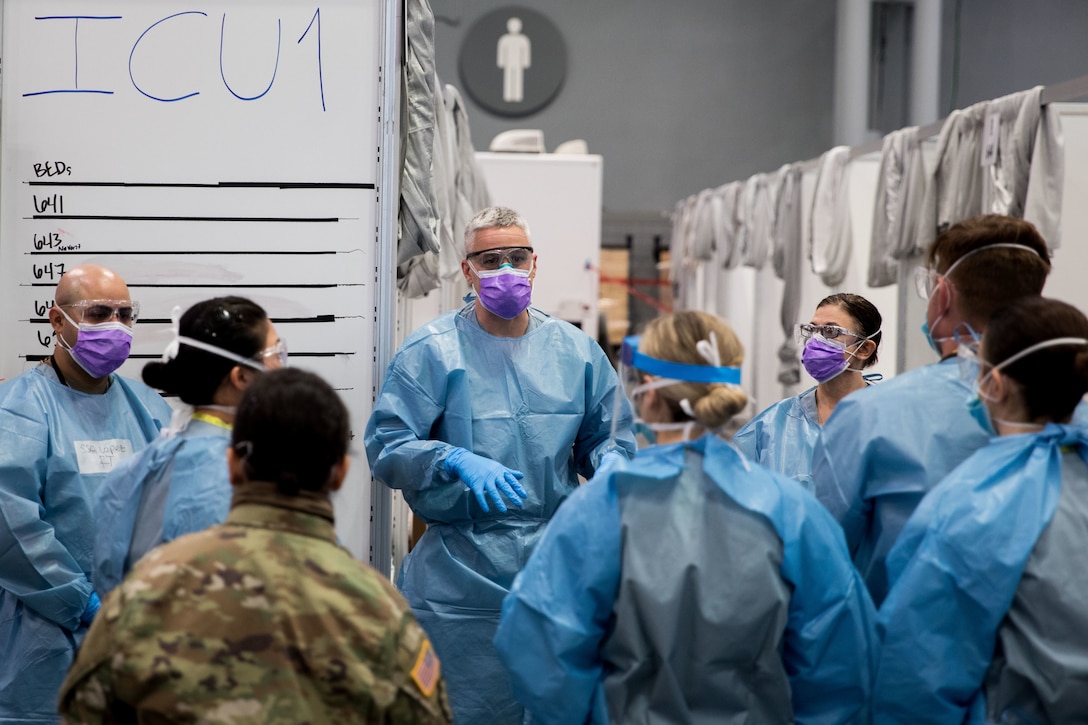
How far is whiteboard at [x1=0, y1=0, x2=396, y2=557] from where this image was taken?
299cm

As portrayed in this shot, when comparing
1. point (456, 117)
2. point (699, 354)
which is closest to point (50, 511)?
point (699, 354)

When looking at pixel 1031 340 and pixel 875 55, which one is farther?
pixel 875 55

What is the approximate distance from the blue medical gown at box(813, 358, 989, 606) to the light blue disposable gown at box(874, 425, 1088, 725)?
224mm

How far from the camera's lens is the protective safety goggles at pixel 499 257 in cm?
295

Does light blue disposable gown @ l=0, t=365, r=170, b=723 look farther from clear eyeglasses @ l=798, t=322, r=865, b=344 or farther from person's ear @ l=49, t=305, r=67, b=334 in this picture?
clear eyeglasses @ l=798, t=322, r=865, b=344

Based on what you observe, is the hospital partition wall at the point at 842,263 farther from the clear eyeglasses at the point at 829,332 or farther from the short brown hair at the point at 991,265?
the short brown hair at the point at 991,265

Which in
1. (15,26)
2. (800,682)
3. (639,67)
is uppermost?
(639,67)

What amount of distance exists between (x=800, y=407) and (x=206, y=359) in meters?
1.81

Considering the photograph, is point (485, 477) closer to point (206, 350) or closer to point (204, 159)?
point (206, 350)

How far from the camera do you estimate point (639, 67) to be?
452 inches

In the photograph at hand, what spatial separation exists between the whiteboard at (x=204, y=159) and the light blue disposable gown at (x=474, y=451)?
304 mm

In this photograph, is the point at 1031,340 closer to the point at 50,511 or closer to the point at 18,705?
the point at 50,511

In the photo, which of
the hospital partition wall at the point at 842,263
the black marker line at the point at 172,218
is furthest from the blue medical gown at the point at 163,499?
the hospital partition wall at the point at 842,263

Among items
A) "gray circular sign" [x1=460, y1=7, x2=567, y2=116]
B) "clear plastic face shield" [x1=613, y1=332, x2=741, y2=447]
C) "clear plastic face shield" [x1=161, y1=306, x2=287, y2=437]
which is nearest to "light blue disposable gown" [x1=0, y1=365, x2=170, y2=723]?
"clear plastic face shield" [x1=161, y1=306, x2=287, y2=437]
